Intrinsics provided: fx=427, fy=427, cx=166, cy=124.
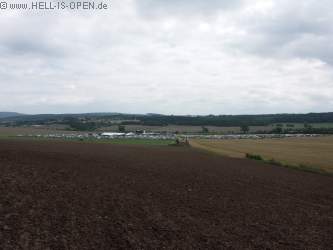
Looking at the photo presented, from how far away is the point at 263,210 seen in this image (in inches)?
645

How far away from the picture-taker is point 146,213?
1379 centimetres

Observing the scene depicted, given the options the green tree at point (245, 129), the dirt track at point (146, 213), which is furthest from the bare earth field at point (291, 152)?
the green tree at point (245, 129)

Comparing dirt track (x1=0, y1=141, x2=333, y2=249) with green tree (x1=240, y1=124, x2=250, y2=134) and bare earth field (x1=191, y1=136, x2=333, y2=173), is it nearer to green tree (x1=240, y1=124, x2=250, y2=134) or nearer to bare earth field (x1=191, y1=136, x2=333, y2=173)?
bare earth field (x1=191, y1=136, x2=333, y2=173)

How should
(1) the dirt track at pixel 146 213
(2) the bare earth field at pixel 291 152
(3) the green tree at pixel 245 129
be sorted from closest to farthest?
(1) the dirt track at pixel 146 213 < (2) the bare earth field at pixel 291 152 < (3) the green tree at pixel 245 129

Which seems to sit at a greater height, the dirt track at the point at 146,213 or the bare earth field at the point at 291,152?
the dirt track at the point at 146,213

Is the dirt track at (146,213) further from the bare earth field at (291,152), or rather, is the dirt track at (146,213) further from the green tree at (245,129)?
the green tree at (245,129)

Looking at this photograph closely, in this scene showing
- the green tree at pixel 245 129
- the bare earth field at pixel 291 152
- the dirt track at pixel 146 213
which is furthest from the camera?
the green tree at pixel 245 129

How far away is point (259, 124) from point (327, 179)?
568 feet

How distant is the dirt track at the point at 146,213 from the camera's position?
35.1 ft

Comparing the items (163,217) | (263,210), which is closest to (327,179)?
(263,210)

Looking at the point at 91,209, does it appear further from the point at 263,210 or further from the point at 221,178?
the point at 221,178

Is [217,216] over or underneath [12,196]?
underneath

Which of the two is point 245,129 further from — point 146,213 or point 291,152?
point 146,213

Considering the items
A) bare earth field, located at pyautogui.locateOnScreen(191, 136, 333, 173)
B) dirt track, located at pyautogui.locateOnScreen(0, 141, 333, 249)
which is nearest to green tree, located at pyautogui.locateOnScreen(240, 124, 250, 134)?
bare earth field, located at pyautogui.locateOnScreen(191, 136, 333, 173)
